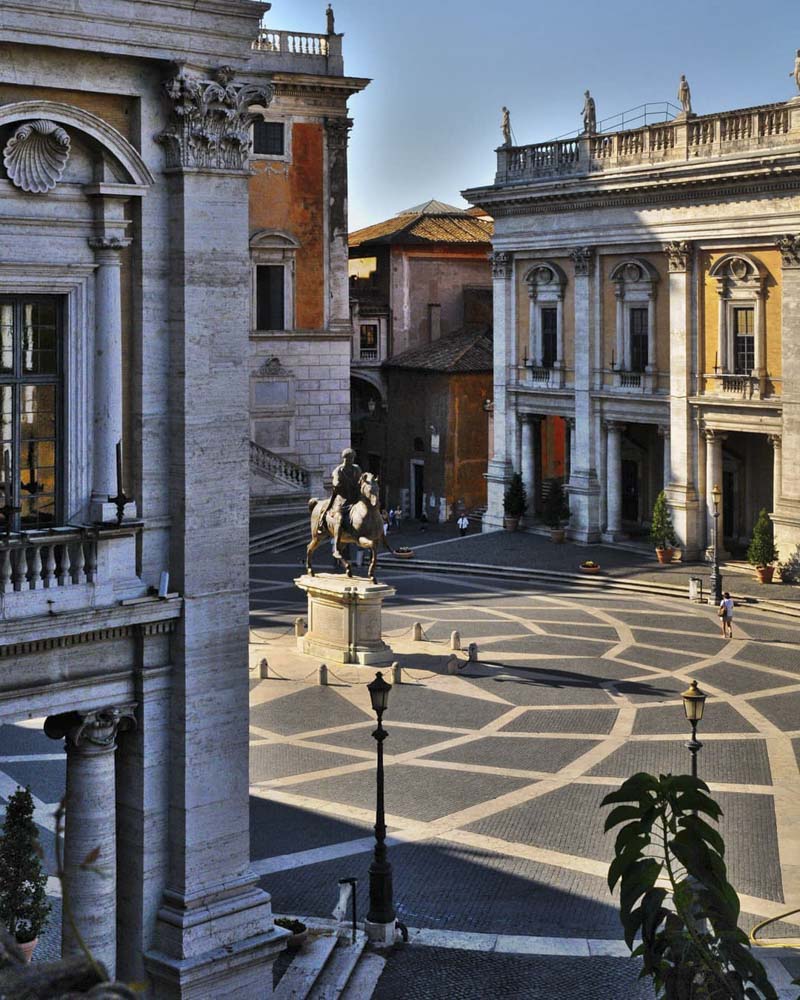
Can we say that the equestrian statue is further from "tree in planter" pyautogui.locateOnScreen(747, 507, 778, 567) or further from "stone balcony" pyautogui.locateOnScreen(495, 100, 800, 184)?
"stone balcony" pyautogui.locateOnScreen(495, 100, 800, 184)

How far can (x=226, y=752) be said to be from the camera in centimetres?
1381

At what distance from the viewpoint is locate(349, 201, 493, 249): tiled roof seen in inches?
2649

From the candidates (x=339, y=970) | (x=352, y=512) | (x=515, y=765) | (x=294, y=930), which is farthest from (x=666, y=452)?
(x=339, y=970)

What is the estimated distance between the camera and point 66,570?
12.9 meters

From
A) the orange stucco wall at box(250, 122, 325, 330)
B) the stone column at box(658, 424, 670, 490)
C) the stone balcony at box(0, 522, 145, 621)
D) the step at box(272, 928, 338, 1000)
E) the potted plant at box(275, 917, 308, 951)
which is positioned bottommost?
the step at box(272, 928, 338, 1000)

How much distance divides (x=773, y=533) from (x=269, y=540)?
628 inches

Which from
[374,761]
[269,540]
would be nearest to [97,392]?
[374,761]

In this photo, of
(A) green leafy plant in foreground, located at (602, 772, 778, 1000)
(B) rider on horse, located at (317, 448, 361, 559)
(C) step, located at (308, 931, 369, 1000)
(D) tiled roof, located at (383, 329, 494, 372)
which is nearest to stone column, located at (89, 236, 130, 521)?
(A) green leafy plant in foreground, located at (602, 772, 778, 1000)

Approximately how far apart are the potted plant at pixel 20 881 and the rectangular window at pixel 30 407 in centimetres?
310

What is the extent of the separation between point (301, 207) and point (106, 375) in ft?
136

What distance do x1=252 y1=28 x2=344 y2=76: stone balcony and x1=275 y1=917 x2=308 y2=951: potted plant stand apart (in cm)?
3896

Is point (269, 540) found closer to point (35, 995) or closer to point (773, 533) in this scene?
point (773, 533)

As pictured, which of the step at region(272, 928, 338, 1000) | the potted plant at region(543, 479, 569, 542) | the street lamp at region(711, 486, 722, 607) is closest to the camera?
the step at region(272, 928, 338, 1000)

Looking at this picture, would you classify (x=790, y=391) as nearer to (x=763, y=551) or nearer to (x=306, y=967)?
(x=763, y=551)
